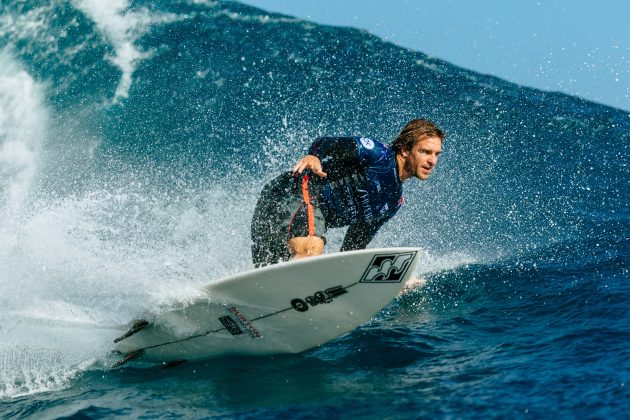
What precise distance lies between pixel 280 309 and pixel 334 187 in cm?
110

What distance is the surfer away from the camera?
463cm

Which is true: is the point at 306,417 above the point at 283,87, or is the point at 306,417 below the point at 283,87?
below

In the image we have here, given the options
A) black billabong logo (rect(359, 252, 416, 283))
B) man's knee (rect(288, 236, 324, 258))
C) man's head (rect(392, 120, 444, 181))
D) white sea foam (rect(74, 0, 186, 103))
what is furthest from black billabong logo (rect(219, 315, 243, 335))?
white sea foam (rect(74, 0, 186, 103))

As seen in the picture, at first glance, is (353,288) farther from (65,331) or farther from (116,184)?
(116,184)

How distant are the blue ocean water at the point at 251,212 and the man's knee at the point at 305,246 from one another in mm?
790

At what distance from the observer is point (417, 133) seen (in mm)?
4609

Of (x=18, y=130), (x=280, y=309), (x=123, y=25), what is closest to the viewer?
(x=280, y=309)

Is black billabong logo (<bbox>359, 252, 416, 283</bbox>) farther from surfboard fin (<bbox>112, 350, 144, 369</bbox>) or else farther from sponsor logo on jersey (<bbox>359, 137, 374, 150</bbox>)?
surfboard fin (<bbox>112, 350, 144, 369</bbox>)

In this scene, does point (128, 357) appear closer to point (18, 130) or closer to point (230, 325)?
point (230, 325)

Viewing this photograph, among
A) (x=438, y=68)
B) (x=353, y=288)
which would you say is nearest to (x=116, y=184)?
(x=353, y=288)

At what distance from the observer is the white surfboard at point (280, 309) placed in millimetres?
4137

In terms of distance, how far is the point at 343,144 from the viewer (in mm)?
4703

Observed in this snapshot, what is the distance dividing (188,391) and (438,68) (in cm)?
2036

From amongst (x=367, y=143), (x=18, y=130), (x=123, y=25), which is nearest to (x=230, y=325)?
(x=367, y=143)
